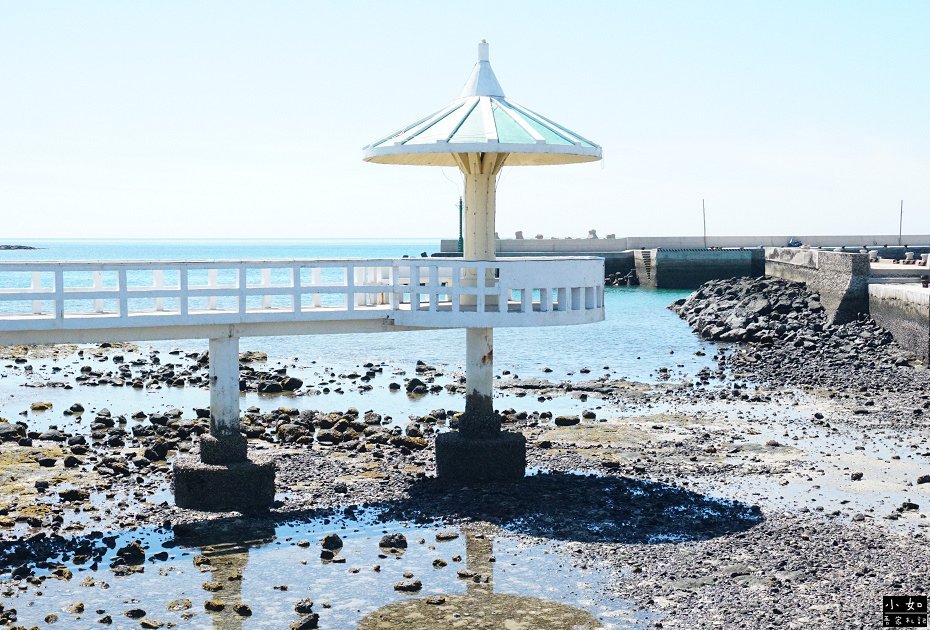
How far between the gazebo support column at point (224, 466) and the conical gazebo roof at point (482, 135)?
417 centimetres

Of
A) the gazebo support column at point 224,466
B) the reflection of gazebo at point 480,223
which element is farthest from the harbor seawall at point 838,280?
the gazebo support column at point 224,466

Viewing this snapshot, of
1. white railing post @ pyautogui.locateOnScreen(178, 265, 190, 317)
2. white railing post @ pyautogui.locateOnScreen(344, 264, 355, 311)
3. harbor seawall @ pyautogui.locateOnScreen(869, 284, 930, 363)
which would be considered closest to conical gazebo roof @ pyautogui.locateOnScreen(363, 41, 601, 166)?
white railing post @ pyautogui.locateOnScreen(344, 264, 355, 311)

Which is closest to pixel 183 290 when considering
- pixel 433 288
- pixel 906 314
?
pixel 433 288

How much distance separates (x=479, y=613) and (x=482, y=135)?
25.6 ft

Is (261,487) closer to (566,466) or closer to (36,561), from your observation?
(36,561)

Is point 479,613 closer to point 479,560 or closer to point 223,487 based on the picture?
point 479,560

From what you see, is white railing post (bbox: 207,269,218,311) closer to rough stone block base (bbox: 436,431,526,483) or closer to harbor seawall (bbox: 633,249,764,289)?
rough stone block base (bbox: 436,431,526,483)

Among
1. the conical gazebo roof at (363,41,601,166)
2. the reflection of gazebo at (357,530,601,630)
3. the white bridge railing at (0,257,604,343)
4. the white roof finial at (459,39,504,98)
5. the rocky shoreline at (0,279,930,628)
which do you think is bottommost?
the reflection of gazebo at (357,530,601,630)

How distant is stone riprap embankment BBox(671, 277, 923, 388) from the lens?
3241cm

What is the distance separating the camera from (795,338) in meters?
39.8

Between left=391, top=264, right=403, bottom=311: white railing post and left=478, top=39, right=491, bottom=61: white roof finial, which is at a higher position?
left=478, top=39, right=491, bottom=61: white roof finial

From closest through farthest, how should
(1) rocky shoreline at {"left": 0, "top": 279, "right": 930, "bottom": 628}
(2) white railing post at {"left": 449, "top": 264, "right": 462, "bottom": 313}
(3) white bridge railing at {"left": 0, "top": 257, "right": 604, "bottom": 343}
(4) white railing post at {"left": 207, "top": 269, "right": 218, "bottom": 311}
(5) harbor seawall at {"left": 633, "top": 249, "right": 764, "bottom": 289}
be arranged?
(1) rocky shoreline at {"left": 0, "top": 279, "right": 930, "bottom": 628} < (3) white bridge railing at {"left": 0, "top": 257, "right": 604, "bottom": 343} < (2) white railing post at {"left": 449, "top": 264, "right": 462, "bottom": 313} < (4) white railing post at {"left": 207, "top": 269, "right": 218, "bottom": 311} < (5) harbor seawall at {"left": 633, "top": 249, "right": 764, "bottom": 289}

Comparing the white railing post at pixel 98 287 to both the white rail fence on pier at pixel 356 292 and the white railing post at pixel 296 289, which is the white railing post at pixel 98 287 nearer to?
the white rail fence on pier at pixel 356 292

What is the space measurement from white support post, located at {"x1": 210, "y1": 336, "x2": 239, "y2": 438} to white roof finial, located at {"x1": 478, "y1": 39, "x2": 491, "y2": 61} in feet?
21.6
